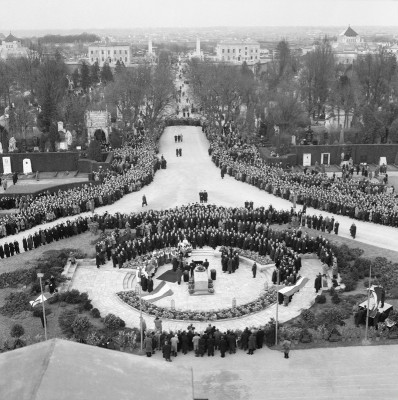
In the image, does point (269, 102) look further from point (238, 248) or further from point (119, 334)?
point (119, 334)

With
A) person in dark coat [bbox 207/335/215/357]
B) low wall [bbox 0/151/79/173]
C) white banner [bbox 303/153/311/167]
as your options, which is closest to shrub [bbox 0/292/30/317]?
person in dark coat [bbox 207/335/215/357]

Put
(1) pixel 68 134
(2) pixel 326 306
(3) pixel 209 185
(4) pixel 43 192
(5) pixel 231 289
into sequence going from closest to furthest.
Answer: (2) pixel 326 306 < (5) pixel 231 289 < (4) pixel 43 192 < (3) pixel 209 185 < (1) pixel 68 134

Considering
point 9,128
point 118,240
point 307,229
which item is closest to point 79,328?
point 118,240

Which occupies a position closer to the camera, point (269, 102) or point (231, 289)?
point (231, 289)

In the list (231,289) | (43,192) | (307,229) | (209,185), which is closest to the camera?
(231,289)

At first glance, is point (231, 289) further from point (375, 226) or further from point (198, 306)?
point (375, 226)

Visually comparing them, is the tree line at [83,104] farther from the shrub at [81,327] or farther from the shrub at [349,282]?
the shrub at [349,282]

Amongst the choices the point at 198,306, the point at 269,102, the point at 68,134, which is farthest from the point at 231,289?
the point at 269,102
